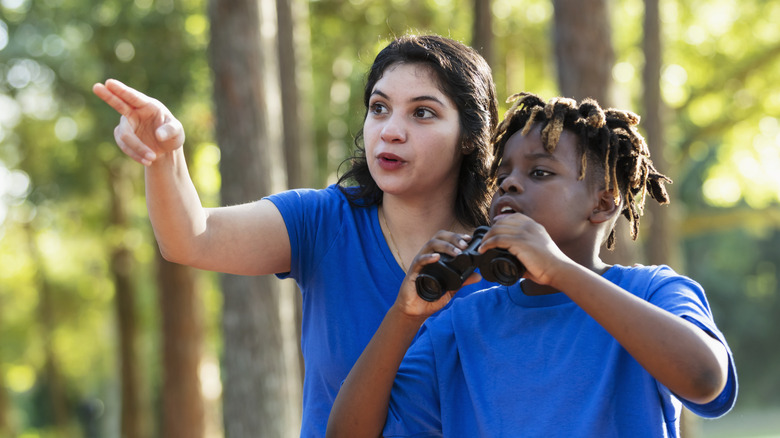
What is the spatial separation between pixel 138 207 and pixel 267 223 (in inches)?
610

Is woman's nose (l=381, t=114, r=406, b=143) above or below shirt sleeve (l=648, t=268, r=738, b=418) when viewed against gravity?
above

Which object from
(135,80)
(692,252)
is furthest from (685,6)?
(692,252)

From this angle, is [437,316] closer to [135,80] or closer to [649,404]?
[649,404]

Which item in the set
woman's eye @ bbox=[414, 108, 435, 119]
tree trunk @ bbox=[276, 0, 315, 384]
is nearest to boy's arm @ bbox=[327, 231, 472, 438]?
woman's eye @ bbox=[414, 108, 435, 119]

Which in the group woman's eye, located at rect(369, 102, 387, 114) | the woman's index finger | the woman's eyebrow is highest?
the woman's index finger

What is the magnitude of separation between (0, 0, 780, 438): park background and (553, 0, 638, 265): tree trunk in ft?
0.04

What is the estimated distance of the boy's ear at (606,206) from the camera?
233 centimetres

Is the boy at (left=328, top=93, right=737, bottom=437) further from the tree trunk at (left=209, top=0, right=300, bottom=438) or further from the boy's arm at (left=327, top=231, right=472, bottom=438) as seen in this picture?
the tree trunk at (left=209, top=0, right=300, bottom=438)

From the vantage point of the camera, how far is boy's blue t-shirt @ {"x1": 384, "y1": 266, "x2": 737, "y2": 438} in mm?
2062

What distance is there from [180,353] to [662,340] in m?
13.2

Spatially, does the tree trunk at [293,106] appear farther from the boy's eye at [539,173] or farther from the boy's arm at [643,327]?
the boy's arm at [643,327]

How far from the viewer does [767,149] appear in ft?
47.7

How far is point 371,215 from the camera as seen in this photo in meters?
3.00

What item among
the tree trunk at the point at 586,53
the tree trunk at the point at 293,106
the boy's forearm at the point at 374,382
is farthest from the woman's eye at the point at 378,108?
the tree trunk at the point at 293,106
